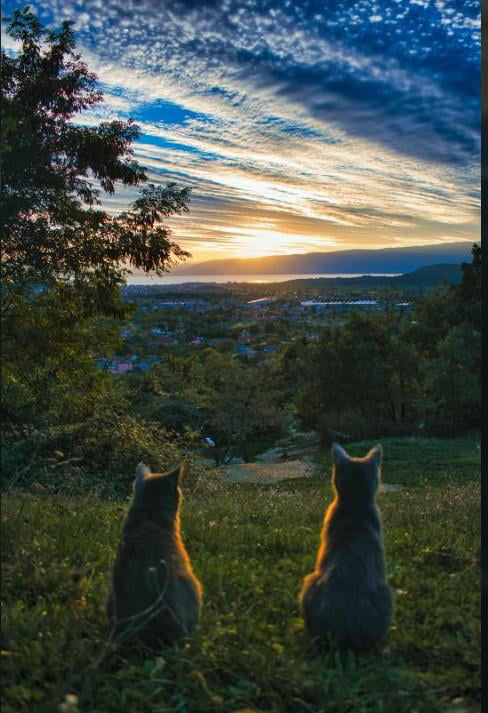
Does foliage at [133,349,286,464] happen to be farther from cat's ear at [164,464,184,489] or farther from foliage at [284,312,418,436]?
cat's ear at [164,464,184,489]

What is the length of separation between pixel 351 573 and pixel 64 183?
5.26 metres

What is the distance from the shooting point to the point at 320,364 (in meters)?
27.2

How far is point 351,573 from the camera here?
2.78 metres

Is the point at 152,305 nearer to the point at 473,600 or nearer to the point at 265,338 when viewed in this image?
the point at 473,600

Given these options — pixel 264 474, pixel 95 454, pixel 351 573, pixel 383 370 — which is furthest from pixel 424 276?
pixel 383 370

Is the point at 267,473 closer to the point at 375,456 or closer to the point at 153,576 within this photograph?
the point at 375,456

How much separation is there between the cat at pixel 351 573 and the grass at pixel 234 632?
0.12 metres

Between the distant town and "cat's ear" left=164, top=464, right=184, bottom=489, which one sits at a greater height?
the distant town

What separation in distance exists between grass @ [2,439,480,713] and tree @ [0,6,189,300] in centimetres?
277

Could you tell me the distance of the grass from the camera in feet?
8.64

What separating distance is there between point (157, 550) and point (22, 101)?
4.96m

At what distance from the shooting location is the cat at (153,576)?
2.74 meters

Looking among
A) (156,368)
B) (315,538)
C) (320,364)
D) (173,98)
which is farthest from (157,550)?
(320,364)

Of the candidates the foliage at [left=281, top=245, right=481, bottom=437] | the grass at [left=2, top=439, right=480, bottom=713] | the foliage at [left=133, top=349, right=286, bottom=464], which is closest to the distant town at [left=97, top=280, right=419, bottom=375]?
the foliage at [left=133, top=349, right=286, bottom=464]
